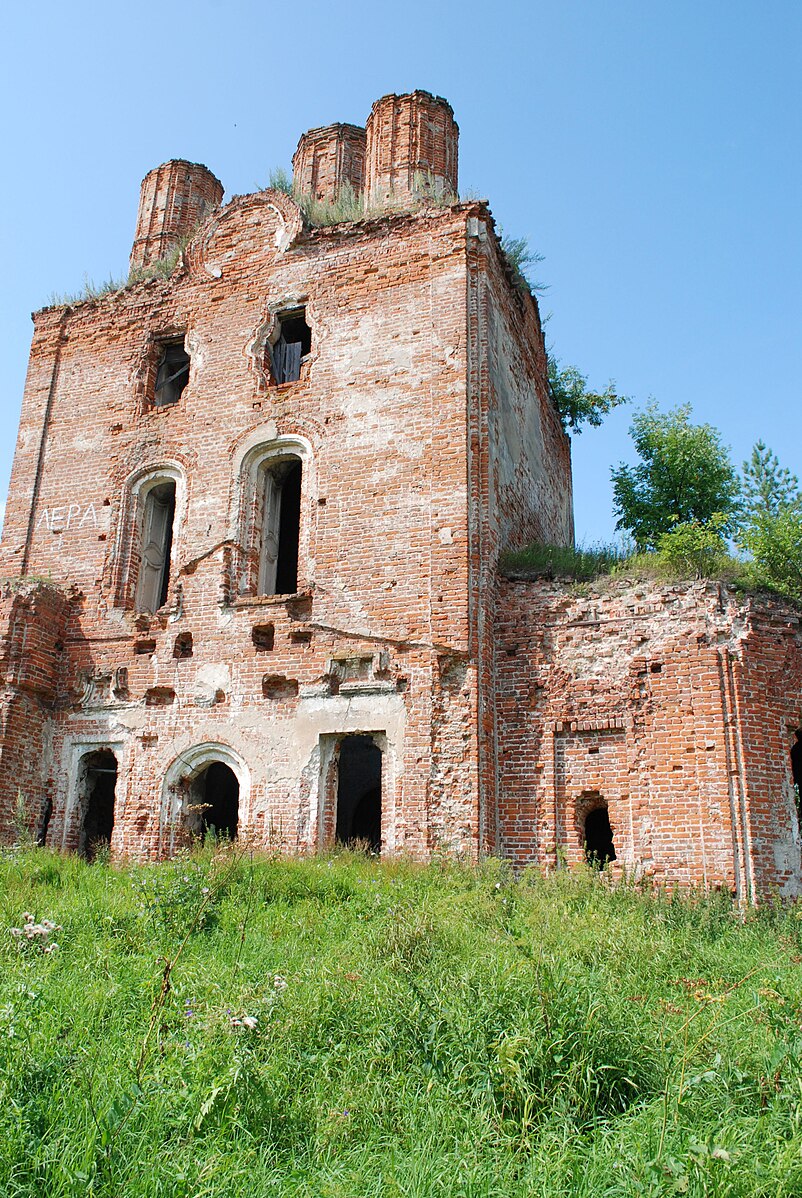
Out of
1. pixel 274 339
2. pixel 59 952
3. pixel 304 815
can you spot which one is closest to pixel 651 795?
pixel 304 815

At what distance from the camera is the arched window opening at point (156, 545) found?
13156 millimetres

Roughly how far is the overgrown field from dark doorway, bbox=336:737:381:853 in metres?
7.85

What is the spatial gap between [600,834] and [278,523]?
584cm

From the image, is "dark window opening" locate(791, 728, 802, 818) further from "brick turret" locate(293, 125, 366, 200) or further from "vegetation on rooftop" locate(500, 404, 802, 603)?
"brick turret" locate(293, 125, 366, 200)

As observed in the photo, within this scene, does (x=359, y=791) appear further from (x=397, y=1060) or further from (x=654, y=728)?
(x=397, y=1060)

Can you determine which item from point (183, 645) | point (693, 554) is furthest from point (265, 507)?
point (693, 554)

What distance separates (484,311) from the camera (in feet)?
39.4

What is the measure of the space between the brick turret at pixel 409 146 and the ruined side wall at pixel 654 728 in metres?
7.07

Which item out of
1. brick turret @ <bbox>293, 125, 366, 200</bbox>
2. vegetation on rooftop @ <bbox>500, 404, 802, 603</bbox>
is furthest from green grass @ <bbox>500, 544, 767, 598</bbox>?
brick turret @ <bbox>293, 125, 366, 200</bbox>

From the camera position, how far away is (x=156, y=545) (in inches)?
535

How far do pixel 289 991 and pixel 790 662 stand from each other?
663cm

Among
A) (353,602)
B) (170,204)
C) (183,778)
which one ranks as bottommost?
(183,778)

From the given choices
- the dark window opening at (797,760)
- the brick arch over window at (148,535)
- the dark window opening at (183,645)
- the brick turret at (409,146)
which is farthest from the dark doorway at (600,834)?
the brick turret at (409,146)

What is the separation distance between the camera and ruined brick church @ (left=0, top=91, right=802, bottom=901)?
983 cm
